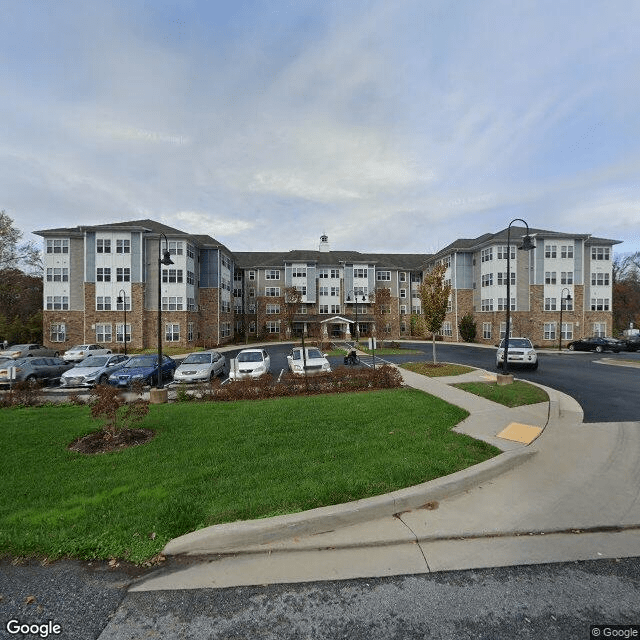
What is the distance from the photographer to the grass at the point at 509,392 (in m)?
9.60

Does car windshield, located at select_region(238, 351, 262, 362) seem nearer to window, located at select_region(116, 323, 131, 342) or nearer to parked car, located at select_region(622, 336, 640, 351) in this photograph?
window, located at select_region(116, 323, 131, 342)

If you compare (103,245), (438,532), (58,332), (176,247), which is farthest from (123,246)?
(438,532)

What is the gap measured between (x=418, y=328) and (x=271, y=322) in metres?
28.0

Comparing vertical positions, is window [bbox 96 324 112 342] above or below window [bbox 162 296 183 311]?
below

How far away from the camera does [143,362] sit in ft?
51.1

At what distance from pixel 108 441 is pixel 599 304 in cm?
4662

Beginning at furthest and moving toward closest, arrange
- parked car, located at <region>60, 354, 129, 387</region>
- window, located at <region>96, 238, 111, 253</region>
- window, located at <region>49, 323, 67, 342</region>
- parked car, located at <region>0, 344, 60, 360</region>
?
window, located at <region>49, 323, 67, 342</region>
window, located at <region>96, 238, 111, 253</region>
parked car, located at <region>0, 344, 60, 360</region>
parked car, located at <region>60, 354, 129, 387</region>

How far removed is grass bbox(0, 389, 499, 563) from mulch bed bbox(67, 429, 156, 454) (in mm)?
232

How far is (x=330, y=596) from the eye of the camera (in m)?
2.89

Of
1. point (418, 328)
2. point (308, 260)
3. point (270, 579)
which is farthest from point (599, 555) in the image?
point (308, 260)

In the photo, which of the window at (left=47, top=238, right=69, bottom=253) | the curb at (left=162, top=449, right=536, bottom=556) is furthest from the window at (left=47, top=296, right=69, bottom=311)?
the curb at (left=162, top=449, right=536, bottom=556)

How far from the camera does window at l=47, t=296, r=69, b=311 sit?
31.4 meters

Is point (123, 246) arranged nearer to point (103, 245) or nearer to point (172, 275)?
point (103, 245)

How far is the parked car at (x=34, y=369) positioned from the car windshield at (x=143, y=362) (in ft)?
12.7
